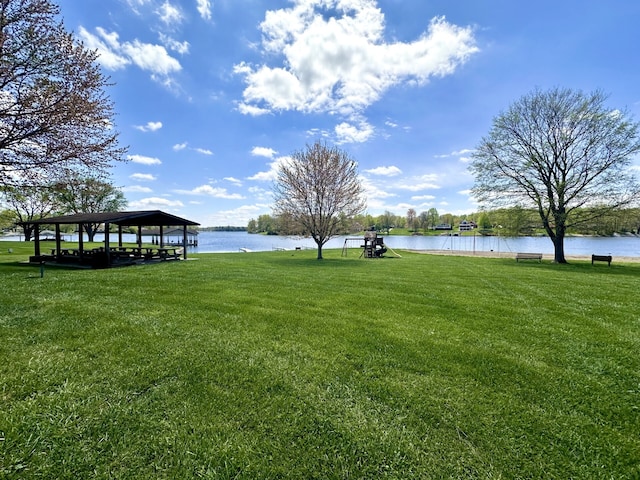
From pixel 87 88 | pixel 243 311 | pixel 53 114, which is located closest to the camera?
pixel 243 311

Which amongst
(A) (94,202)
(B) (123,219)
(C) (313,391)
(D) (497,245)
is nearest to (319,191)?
(B) (123,219)

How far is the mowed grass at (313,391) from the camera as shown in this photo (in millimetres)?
2305

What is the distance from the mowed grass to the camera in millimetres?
2305

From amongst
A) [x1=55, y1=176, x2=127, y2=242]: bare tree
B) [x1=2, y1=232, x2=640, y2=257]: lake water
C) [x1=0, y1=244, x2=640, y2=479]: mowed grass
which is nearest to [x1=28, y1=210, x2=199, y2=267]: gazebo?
[x1=2, y1=232, x2=640, y2=257]: lake water

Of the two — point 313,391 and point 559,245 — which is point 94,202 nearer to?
point 313,391

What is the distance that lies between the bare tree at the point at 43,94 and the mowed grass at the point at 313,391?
5.61 meters

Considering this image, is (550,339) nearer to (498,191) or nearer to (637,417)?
(637,417)

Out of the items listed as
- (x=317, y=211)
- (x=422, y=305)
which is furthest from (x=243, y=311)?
(x=317, y=211)

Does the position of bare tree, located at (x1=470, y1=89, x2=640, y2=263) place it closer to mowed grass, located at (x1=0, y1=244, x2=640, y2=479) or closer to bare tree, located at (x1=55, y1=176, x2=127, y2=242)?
mowed grass, located at (x1=0, y1=244, x2=640, y2=479)

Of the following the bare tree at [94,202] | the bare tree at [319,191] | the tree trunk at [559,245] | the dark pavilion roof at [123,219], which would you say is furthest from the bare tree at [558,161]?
the bare tree at [94,202]

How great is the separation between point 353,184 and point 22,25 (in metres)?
16.0

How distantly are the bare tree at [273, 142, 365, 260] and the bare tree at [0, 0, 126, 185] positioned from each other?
11.1 metres

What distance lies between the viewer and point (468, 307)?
Result: 636 centimetres

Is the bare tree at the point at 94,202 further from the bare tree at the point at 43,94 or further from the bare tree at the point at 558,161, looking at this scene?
the bare tree at the point at 558,161
